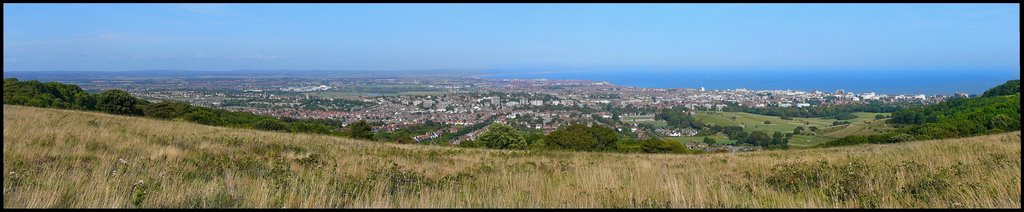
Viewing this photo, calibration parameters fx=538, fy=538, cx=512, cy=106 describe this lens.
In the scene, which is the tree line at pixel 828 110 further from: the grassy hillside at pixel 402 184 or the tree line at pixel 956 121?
the grassy hillside at pixel 402 184

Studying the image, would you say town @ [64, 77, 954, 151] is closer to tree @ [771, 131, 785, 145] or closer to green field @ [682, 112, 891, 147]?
green field @ [682, 112, 891, 147]

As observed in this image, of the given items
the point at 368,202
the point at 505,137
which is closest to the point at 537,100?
the point at 505,137

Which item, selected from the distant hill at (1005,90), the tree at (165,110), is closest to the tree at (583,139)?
the tree at (165,110)

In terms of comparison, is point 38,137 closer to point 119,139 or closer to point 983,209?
point 119,139

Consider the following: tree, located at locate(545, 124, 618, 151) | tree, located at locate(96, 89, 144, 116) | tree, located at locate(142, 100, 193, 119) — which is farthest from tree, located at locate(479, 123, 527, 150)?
tree, located at locate(96, 89, 144, 116)

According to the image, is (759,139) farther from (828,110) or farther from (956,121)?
(828,110)

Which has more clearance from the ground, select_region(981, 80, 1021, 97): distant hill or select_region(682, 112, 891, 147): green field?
select_region(981, 80, 1021, 97): distant hill
